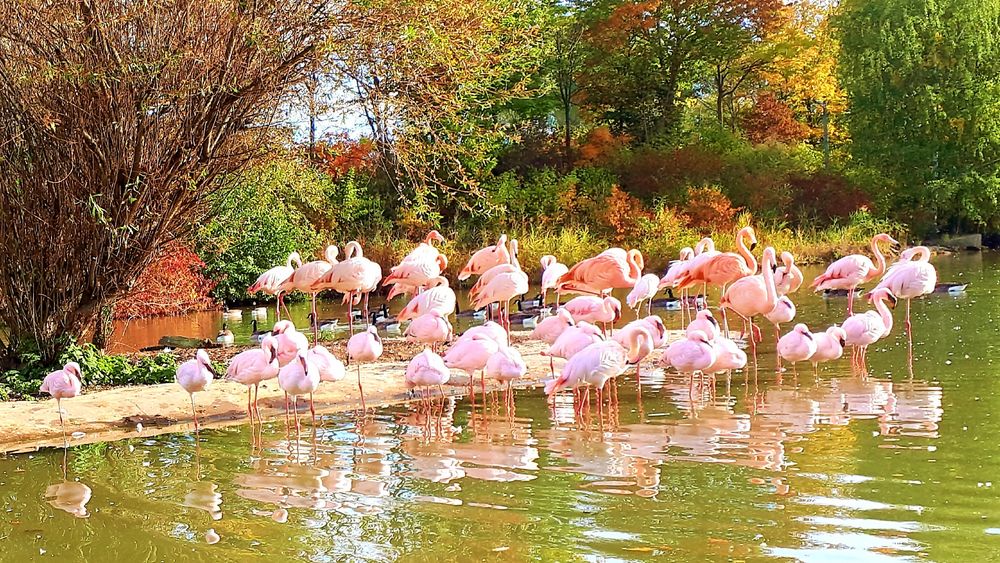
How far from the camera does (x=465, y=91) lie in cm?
1138

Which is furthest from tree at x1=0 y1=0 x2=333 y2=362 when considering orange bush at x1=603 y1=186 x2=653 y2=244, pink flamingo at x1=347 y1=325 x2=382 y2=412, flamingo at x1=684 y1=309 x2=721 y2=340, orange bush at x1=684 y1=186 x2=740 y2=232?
orange bush at x1=684 y1=186 x2=740 y2=232

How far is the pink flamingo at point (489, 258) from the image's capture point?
1193 cm

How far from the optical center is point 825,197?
3347 centimetres

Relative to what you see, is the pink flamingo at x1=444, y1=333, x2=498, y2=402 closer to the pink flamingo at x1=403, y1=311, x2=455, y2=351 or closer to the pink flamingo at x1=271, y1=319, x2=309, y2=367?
the pink flamingo at x1=403, y1=311, x2=455, y2=351

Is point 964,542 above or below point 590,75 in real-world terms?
below

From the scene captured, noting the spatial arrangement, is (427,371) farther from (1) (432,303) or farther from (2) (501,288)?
(2) (501,288)

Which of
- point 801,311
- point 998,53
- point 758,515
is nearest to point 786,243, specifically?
point 998,53

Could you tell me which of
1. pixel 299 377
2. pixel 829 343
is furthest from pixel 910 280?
pixel 299 377

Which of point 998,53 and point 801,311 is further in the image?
point 998,53

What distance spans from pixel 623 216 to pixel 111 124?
21.3 metres

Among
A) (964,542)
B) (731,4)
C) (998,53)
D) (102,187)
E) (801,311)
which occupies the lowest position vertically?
(964,542)

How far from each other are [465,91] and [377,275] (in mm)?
2365

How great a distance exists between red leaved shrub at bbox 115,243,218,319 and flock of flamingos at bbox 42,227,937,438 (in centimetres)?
194

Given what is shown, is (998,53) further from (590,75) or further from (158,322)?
(158,322)
